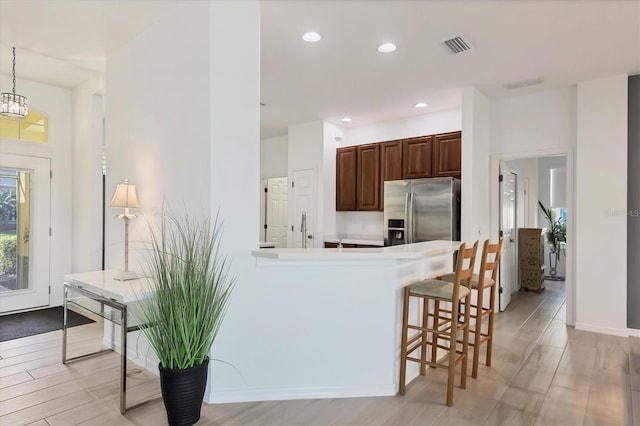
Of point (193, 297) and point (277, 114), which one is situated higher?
point (277, 114)

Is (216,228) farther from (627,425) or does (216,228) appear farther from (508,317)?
(508,317)

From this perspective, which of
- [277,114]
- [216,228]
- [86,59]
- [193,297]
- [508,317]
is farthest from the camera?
[277,114]

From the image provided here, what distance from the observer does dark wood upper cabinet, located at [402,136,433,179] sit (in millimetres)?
5215

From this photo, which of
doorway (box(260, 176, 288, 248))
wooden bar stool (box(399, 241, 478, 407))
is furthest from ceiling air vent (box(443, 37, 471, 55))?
doorway (box(260, 176, 288, 248))

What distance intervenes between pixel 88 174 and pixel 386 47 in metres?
3.96

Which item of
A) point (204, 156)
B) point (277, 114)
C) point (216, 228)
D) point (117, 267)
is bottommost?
point (117, 267)

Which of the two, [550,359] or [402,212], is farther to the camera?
[402,212]

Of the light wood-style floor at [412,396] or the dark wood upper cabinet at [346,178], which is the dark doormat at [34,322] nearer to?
the light wood-style floor at [412,396]

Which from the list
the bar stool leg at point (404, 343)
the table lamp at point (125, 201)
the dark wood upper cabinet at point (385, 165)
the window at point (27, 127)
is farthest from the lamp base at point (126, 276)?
the dark wood upper cabinet at point (385, 165)

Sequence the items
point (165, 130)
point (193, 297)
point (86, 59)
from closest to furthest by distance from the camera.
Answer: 1. point (193, 297)
2. point (165, 130)
3. point (86, 59)

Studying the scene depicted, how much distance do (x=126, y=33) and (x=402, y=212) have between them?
377 centimetres

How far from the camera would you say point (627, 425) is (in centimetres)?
226

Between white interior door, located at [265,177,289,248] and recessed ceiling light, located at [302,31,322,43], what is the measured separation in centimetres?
438

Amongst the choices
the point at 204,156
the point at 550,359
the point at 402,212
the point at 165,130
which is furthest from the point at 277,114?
the point at 550,359
